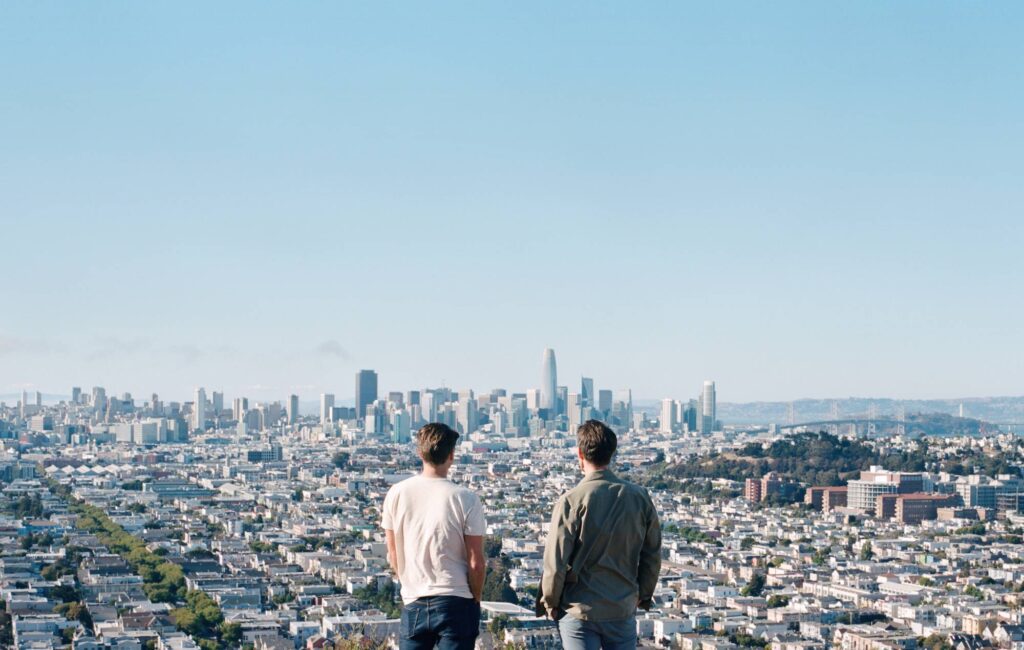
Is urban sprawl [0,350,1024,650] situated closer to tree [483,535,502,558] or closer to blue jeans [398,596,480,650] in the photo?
tree [483,535,502,558]

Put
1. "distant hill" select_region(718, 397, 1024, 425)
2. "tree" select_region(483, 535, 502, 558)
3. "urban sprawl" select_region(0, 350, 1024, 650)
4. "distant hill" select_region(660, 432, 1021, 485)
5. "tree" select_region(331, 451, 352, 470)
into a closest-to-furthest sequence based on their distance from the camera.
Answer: "urban sprawl" select_region(0, 350, 1024, 650), "tree" select_region(483, 535, 502, 558), "distant hill" select_region(660, 432, 1021, 485), "tree" select_region(331, 451, 352, 470), "distant hill" select_region(718, 397, 1024, 425)

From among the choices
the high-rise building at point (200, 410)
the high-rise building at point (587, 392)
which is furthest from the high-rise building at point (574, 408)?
the high-rise building at point (200, 410)

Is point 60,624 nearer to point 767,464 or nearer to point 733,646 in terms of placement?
point 733,646

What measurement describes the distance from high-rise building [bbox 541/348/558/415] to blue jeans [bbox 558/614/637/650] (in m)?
92.0

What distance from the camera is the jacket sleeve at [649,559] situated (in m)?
3.28

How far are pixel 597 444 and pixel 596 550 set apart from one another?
0.75ft

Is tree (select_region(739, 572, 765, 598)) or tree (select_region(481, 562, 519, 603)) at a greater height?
tree (select_region(481, 562, 519, 603))

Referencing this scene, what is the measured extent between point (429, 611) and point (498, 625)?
14.1 metres

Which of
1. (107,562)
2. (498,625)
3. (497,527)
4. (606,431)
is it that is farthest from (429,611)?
(497,527)

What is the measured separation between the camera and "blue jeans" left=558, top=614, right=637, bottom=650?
10.7 ft

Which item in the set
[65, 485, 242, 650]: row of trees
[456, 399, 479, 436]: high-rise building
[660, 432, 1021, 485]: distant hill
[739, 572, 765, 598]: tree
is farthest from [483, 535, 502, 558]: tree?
[456, 399, 479, 436]: high-rise building

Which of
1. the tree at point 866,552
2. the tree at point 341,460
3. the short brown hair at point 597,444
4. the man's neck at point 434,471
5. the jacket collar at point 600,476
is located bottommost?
the tree at point 866,552

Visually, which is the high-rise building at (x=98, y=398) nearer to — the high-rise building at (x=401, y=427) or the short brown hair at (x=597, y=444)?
Answer: the high-rise building at (x=401, y=427)

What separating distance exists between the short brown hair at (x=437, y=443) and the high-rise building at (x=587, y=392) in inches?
3576
